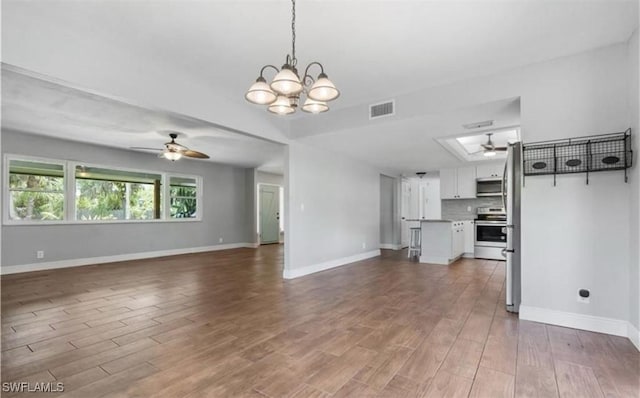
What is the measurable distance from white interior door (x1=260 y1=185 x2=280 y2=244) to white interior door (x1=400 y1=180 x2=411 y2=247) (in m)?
4.33

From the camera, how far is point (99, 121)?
488 centimetres

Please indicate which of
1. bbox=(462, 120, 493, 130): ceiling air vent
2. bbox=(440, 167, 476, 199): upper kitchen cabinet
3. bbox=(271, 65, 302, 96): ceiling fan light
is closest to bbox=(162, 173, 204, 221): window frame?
bbox=(440, 167, 476, 199): upper kitchen cabinet

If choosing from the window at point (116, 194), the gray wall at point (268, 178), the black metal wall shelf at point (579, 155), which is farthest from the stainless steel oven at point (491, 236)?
the window at point (116, 194)

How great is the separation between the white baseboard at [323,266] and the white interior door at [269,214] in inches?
168

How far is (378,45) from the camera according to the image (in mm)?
2846

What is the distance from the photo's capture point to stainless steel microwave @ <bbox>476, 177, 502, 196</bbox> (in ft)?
24.5

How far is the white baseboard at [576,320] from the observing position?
2688mm

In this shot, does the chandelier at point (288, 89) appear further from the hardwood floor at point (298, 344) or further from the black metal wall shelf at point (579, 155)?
the black metal wall shelf at point (579, 155)

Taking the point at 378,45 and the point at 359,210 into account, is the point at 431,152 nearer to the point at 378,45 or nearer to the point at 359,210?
the point at 359,210

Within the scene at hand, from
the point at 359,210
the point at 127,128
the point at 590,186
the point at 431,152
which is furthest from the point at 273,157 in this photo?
the point at 590,186

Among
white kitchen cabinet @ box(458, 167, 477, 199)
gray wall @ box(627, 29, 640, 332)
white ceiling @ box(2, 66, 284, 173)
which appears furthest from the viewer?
white kitchen cabinet @ box(458, 167, 477, 199)

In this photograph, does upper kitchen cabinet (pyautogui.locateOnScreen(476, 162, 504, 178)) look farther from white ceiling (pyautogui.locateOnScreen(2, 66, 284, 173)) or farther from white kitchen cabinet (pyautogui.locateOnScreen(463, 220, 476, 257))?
white ceiling (pyautogui.locateOnScreen(2, 66, 284, 173))

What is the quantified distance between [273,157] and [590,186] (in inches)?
250

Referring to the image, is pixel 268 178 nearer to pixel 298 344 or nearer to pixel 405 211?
pixel 405 211
